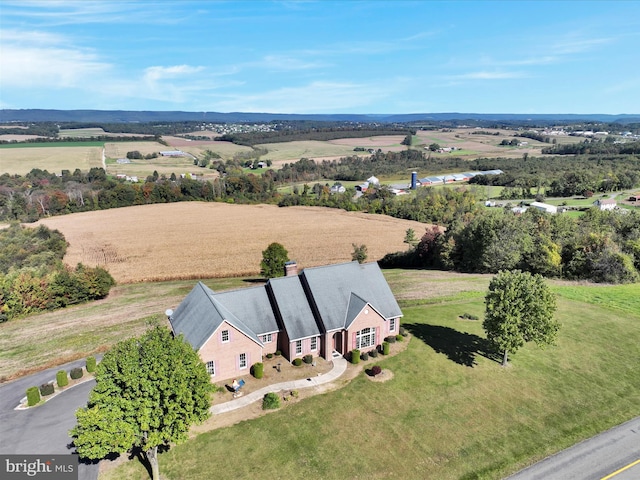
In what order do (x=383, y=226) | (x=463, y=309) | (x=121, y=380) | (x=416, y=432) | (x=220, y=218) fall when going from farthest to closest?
1. (x=220, y=218)
2. (x=383, y=226)
3. (x=463, y=309)
4. (x=416, y=432)
5. (x=121, y=380)

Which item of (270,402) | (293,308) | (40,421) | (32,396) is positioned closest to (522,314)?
(293,308)

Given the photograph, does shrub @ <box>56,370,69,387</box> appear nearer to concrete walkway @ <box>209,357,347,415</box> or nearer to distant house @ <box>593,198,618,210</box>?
concrete walkway @ <box>209,357,347,415</box>

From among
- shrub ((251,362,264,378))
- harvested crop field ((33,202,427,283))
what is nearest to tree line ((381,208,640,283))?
harvested crop field ((33,202,427,283))

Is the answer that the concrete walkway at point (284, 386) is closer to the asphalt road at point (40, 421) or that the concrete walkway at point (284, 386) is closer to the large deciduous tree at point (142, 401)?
the large deciduous tree at point (142, 401)

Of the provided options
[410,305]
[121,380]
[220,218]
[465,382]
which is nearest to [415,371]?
[465,382]

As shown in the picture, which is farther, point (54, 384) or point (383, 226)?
point (383, 226)

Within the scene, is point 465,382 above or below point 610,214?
below

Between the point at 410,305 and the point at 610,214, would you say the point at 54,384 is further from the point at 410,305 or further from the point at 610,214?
the point at 610,214
